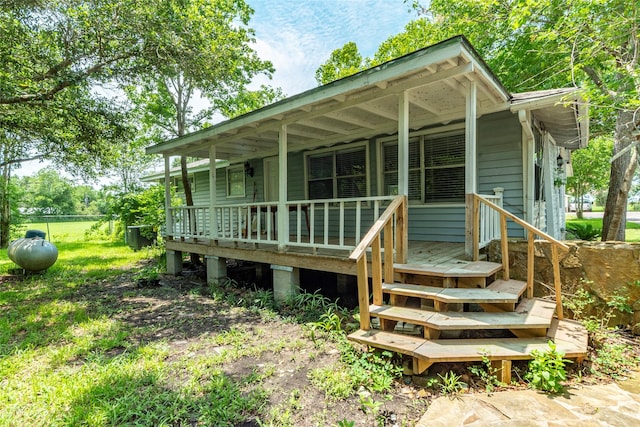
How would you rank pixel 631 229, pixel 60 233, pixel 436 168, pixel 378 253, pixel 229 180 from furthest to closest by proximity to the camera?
pixel 60 233, pixel 631 229, pixel 229 180, pixel 436 168, pixel 378 253

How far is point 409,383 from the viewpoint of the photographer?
273cm

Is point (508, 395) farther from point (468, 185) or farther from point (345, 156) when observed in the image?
point (345, 156)

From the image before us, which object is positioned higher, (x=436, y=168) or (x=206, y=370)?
(x=436, y=168)

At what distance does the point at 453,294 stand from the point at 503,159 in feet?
10.6

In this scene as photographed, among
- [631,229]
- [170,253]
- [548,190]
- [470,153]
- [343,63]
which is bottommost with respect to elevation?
[631,229]

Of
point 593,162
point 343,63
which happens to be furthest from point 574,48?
point 593,162

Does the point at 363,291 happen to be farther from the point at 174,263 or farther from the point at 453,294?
the point at 174,263

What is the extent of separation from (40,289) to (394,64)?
26.7 ft

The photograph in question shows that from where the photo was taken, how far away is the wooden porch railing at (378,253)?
3.08 meters

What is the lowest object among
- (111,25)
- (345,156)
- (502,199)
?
(502,199)

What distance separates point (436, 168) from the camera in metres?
5.75

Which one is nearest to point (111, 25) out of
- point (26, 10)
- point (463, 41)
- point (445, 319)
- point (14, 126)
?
point (26, 10)

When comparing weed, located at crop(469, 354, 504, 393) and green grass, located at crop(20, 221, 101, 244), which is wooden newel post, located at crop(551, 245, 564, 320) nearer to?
weed, located at crop(469, 354, 504, 393)

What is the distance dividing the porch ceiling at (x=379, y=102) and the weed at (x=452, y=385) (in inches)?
119
